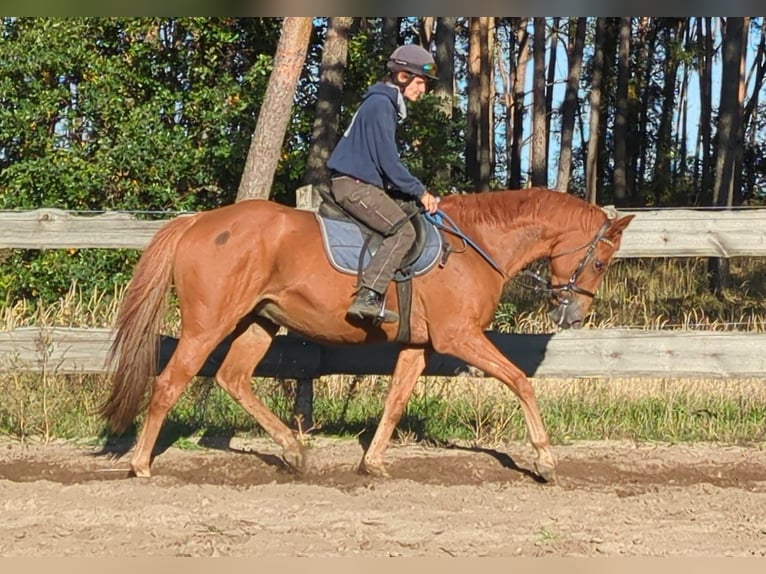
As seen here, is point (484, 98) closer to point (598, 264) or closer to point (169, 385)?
point (598, 264)

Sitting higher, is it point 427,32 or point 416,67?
point 427,32

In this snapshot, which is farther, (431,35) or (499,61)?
(499,61)

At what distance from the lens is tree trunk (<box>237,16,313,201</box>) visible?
1235cm

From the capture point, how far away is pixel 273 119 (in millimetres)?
12438

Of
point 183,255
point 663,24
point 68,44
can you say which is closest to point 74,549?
point 183,255

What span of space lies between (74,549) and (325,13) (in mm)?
2934

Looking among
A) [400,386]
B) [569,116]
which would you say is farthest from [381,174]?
[569,116]

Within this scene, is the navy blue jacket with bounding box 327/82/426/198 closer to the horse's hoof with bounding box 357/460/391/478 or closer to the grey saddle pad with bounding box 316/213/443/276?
the grey saddle pad with bounding box 316/213/443/276

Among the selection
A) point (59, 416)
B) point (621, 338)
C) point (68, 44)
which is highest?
point (68, 44)

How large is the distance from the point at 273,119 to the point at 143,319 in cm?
523

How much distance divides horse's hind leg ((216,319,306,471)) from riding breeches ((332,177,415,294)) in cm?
115

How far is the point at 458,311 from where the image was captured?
7.62 meters

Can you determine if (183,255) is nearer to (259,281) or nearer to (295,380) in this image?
(259,281)

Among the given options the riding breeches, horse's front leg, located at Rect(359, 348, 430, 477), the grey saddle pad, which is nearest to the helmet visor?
the riding breeches
